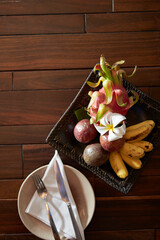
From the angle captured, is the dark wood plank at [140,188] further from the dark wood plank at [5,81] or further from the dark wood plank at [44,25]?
the dark wood plank at [44,25]

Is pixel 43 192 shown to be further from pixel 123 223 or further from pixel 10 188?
pixel 123 223

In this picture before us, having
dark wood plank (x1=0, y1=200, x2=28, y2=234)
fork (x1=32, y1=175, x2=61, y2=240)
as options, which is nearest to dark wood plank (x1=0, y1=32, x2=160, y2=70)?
fork (x1=32, y1=175, x2=61, y2=240)

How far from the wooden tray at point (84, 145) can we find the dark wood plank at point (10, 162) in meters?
0.22

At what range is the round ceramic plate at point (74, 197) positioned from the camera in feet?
3.03

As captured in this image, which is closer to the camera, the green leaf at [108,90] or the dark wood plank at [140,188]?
the green leaf at [108,90]

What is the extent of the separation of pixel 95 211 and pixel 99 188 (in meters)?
0.09

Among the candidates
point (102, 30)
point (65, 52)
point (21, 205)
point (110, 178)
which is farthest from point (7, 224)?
point (102, 30)

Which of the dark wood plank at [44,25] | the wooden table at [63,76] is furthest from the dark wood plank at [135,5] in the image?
the dark wood plank at [44,25]

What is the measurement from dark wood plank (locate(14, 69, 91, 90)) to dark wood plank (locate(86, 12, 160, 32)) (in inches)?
7.4

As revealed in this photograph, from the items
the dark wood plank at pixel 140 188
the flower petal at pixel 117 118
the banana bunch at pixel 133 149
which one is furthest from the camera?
the dark wood plank at pixel 140 188

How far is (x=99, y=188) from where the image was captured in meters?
1.00

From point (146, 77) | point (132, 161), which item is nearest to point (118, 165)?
point (132, 161)

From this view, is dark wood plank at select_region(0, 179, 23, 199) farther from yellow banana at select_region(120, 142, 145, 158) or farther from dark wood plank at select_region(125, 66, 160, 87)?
dark wood plank at select_region(125, 66, 160, 87)

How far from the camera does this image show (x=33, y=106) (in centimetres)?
102
